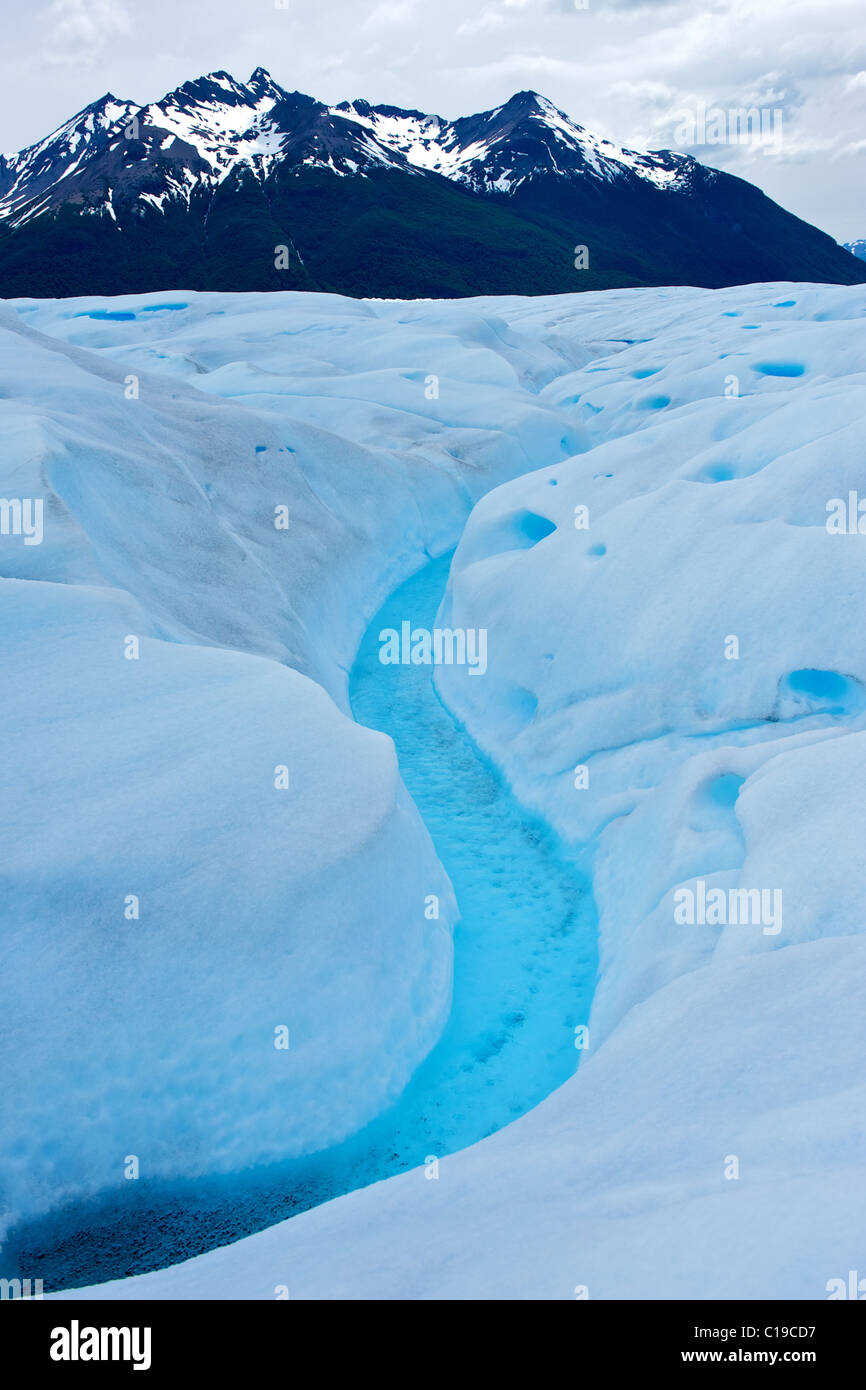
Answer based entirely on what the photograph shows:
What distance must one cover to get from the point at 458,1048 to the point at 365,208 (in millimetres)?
95923

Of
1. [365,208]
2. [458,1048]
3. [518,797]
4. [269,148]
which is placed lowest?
[458,1048]

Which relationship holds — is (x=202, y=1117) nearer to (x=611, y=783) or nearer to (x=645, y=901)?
(x=645, y=901)

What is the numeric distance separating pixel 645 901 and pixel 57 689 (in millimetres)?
4393

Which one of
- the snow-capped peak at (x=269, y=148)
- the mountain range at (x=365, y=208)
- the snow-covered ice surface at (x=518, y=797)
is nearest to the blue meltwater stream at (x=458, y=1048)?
the snow-covered ice surface at (x=518, y=797)

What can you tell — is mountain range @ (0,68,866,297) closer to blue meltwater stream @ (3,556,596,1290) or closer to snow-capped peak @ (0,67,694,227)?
snow-capped peak @ (0,67,694,227)

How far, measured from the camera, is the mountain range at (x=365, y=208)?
75000mm

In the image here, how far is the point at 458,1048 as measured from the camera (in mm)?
5812

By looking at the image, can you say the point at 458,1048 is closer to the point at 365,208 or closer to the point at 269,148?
the point at 365,208

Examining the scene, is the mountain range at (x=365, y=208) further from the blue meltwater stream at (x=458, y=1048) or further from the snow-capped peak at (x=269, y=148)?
the blue meltwater stream at (x=458, y=1048)

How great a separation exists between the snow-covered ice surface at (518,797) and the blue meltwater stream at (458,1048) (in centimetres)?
17

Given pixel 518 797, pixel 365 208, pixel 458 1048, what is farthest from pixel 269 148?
pixel 458 1048

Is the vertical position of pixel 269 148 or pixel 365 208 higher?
pixel 269 148

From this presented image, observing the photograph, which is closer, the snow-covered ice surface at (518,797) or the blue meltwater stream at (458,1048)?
the snow-covered ice surface at (518,797)

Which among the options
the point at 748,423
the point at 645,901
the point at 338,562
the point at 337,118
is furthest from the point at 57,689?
the point at 337,118
